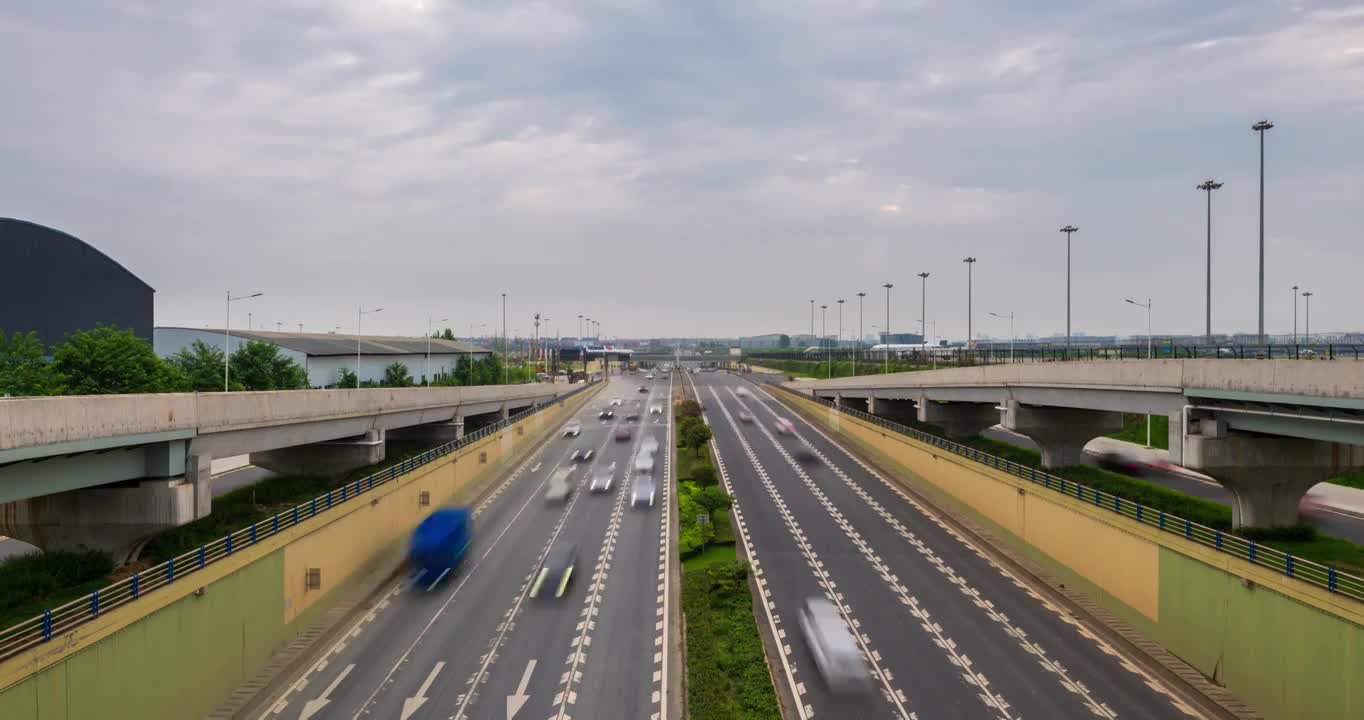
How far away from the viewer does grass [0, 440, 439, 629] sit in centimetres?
1902

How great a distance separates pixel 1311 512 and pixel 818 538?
26347mm

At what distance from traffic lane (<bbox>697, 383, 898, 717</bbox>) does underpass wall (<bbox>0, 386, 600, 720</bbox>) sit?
1656cm

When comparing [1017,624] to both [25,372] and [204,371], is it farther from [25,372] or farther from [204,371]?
[204,371]

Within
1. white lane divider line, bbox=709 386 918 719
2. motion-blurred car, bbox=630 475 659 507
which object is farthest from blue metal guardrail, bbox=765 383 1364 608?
motion-blurred car, bbox=630 475 659 507

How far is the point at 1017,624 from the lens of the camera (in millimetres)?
25484

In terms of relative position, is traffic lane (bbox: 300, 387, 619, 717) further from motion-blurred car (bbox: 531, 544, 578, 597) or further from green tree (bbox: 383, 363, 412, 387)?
green tree (bbox: 383, 363, 412, 387)

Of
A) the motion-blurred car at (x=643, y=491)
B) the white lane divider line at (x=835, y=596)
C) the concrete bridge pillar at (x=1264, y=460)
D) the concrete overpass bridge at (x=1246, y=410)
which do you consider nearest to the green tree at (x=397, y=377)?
the motion-blurred car at (x=643, y=491)

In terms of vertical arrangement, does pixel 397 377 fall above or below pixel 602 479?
above

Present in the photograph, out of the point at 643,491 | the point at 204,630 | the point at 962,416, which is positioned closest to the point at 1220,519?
the point at 962,416

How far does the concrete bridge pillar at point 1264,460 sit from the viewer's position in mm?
24531

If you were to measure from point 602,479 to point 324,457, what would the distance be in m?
20.0

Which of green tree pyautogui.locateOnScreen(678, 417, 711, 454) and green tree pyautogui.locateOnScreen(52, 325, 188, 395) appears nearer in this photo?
green tree pyautogui.locateOnScreen(52, 325, 188, 395)

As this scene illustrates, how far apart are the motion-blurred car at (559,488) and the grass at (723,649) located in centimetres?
1730

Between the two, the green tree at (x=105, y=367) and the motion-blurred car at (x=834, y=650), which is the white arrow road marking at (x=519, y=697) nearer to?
the motion-blurred car at (x=834, y=650)
